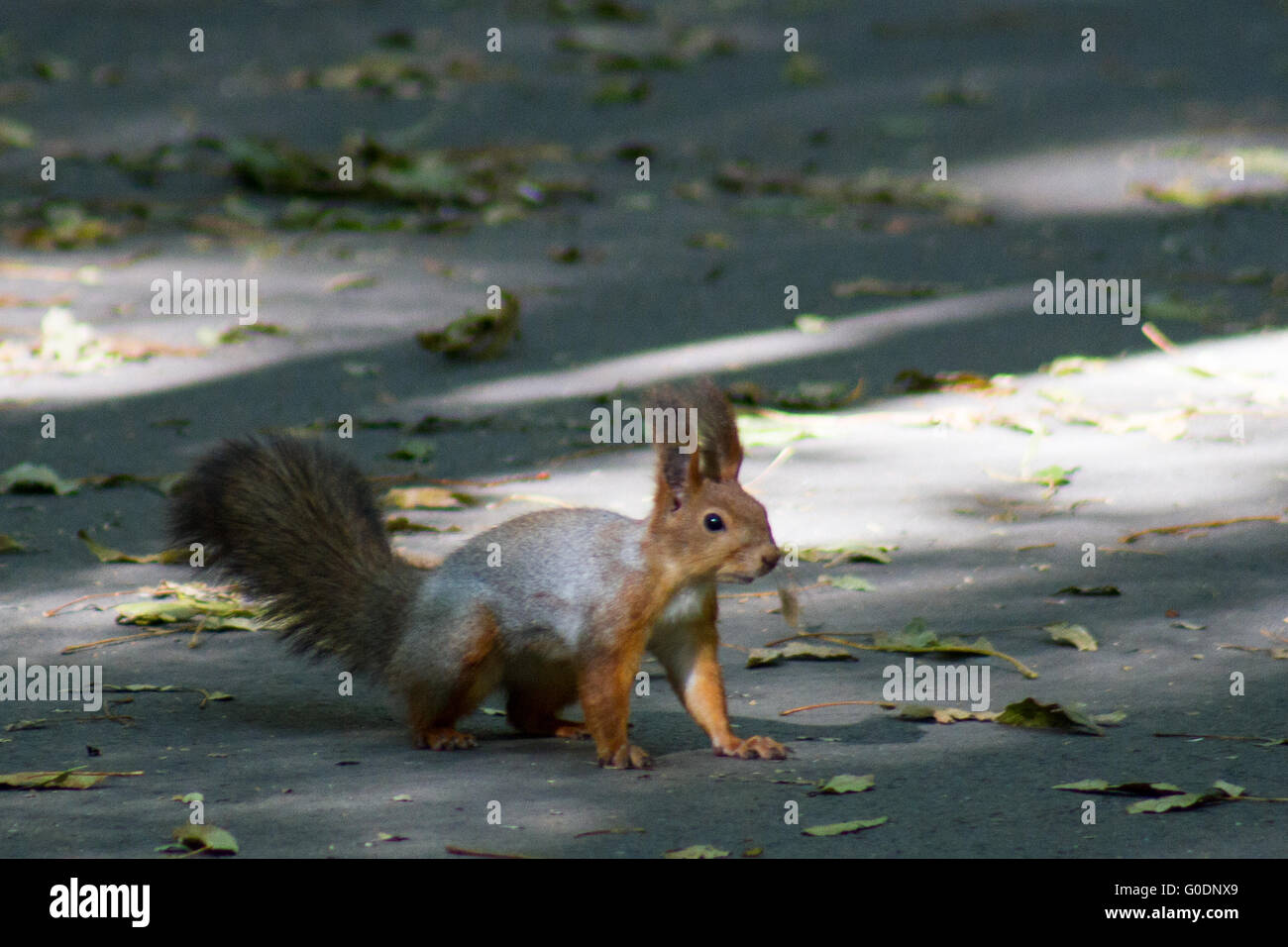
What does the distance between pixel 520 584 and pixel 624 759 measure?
457 millimetres

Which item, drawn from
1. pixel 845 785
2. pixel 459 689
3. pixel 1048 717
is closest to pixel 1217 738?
pixel 1048 717

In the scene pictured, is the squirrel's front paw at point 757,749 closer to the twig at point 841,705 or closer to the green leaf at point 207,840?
the twig at point 841,705

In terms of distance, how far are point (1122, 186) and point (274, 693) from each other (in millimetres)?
7855

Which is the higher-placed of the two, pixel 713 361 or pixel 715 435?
pixel 713 361

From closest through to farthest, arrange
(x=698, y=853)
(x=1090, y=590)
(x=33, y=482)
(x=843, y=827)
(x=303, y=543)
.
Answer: (x=698, y=853) < (x=843, y=827) < (x=303, y=543) < (x=1090, y=590) < (x=33, y=482)

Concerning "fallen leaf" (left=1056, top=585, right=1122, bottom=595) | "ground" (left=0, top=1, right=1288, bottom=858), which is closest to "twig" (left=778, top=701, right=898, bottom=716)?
"ground" (left=0, top=1, right=1288, bottom=858)

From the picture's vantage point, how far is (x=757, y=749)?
11.7ft

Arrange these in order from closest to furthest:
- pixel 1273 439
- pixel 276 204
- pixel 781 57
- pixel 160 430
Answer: pixel 1273 439 → pixel 160 430 → pixel 276 204 → pixel 781 57

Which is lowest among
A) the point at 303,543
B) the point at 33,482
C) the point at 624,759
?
the point at 624,759

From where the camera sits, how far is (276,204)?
10.3 m

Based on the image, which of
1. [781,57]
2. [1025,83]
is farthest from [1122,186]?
[781,57]

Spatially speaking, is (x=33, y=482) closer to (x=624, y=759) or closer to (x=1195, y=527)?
(x=624, y=759)

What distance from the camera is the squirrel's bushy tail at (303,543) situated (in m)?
4.03

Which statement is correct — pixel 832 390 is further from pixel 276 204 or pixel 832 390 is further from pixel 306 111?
pixel 306 111
